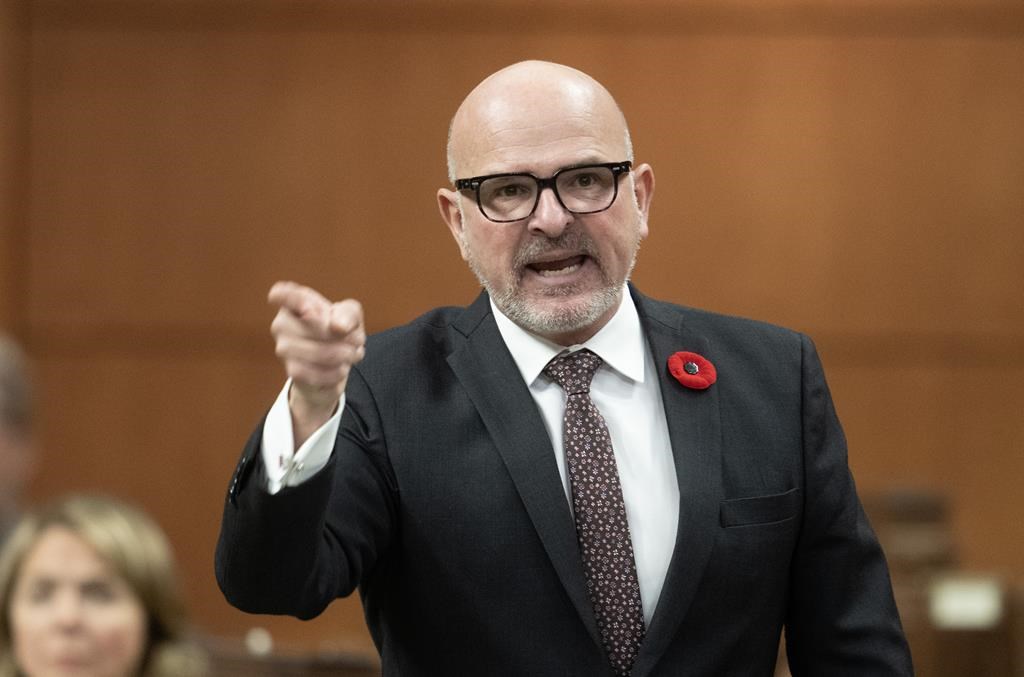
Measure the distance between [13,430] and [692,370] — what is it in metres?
1.93

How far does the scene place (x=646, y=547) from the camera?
205cm

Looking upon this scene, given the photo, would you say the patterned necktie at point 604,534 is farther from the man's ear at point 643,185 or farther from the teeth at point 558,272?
the man's ear at point 643,185

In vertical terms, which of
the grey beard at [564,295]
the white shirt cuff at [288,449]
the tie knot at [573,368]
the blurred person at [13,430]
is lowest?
the blurred person at [13,430]

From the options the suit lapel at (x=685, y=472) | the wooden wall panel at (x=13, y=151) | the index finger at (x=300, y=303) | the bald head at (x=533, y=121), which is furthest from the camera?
the wooden wall panel at (x=13, y=151)

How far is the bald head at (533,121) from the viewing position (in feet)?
6.88

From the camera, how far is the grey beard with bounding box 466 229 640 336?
2084 millimetres

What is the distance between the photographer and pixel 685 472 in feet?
6.75

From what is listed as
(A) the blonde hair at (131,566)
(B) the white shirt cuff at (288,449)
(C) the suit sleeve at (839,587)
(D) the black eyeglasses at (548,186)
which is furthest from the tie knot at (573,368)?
(A) the blonde hair at (131,566)

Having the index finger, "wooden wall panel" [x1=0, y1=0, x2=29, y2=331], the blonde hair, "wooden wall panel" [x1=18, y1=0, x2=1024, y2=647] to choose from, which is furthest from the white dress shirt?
"wooden wall panel" [x1=0, y1=0, x2=29, y2=331]

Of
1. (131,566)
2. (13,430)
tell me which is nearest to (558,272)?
(131,566)

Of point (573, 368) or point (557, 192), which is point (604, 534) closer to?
point (573, 368)

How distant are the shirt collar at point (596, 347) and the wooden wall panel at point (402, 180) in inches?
151

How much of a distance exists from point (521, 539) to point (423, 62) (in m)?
4.26

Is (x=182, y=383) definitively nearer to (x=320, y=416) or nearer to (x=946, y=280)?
(x=946, y=280)
